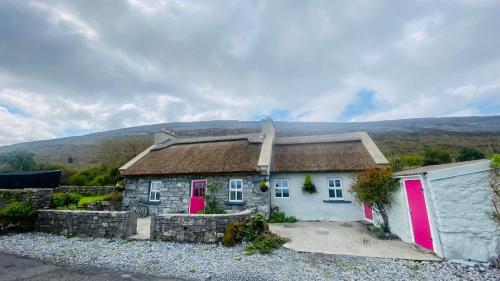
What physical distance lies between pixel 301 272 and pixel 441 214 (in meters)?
4.36

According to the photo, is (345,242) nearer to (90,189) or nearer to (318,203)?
(318,203)

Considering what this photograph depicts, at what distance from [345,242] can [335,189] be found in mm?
4284

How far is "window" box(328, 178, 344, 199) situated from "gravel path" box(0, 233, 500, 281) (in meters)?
5.64

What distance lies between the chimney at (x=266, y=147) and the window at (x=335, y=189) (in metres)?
3.42

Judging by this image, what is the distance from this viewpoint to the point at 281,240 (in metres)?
7.60

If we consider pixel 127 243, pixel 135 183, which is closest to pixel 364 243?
pixel 127 243

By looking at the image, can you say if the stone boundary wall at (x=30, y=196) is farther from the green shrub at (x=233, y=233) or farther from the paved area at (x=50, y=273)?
the green shrub at (x=233, y=233)

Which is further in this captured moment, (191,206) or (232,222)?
(191,206)

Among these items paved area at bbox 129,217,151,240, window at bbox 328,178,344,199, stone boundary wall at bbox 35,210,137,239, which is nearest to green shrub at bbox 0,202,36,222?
stone boundary wall at bbox 35,210,137,239

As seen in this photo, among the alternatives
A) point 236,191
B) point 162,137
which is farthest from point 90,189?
point 236,191

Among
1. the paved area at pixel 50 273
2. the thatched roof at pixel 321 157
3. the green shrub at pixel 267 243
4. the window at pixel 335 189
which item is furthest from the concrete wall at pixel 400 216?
the paved area at pixel 50 273

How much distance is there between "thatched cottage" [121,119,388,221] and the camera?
37.6ft

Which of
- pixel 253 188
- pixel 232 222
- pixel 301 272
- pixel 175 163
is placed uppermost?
pixel 175 163

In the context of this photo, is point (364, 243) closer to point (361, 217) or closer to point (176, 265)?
point (361, 217)
